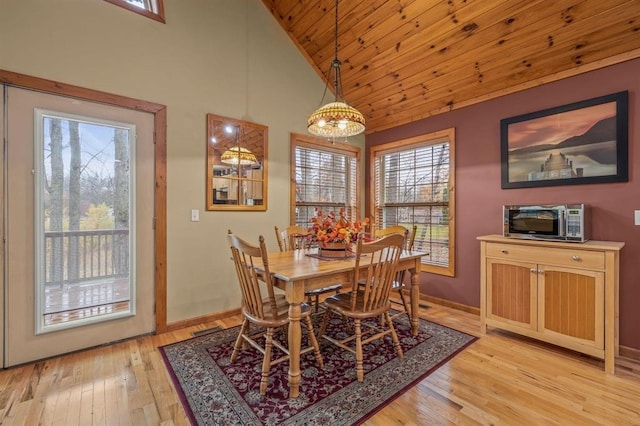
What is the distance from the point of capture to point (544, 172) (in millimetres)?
2781

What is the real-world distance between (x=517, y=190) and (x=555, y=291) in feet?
3.43

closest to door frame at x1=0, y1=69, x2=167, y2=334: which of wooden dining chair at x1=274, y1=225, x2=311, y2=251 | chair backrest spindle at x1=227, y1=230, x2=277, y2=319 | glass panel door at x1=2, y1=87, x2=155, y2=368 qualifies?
Result: glass panel door at x1=2, y1=87, x2=155, y2=368

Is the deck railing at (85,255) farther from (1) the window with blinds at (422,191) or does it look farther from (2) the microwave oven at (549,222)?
(2) the microwave oven at (549,222)

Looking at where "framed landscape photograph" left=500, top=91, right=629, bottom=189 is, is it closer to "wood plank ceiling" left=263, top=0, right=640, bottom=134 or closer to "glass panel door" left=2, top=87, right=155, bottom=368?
"wood plank ceiling" left=263, top=0, right=640, bottom=134

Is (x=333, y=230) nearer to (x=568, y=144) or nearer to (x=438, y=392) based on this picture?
(x=438, y=392)

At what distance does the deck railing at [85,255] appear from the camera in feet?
7.59

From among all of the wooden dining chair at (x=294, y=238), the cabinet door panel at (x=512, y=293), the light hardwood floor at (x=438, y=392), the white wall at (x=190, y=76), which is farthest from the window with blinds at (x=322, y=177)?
the light hardwood floor at (x=438, y=392)

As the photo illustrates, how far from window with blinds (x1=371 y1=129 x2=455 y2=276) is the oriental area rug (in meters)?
1.24

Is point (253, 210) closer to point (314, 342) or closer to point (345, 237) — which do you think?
point (345, 237)

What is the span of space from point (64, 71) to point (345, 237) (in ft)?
8.38

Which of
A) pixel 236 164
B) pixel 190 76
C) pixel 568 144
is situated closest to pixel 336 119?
pixel 236 164

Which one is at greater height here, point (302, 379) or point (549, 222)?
point (549, 222)

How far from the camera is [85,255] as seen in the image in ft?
8.04

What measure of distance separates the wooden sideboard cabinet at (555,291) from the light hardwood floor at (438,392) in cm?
20
